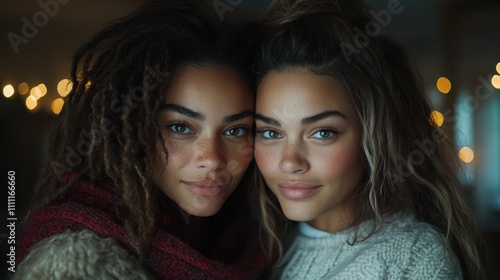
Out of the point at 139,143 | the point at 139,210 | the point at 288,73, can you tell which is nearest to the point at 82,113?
the point at 139,143

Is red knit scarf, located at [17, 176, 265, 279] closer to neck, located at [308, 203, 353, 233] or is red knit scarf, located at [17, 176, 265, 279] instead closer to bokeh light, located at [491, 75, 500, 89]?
neck, located at [308, 203, 353, 233]

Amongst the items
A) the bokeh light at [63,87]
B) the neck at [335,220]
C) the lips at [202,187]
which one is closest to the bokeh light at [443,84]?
the neck at [335,220]

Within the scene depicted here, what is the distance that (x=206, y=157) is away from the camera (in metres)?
1.10

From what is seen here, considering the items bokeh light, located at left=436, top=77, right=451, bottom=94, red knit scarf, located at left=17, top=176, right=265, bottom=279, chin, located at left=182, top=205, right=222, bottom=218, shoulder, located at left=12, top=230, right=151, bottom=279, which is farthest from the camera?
bokeh light, located at left=436, top=77, right=451, bottom=94

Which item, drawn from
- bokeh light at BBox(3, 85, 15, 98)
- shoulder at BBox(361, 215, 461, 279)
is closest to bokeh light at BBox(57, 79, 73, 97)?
bokeh light at BBox(3, 85, 15, 98)

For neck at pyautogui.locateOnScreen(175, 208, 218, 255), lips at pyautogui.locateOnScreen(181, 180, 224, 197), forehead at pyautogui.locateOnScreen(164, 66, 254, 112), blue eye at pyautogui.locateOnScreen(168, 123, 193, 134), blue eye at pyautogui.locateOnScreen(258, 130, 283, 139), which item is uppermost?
forehead at pyautogui.locateOnScreen(164, 66, 254, 112)

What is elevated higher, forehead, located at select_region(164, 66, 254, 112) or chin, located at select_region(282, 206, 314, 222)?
forehead, located at select_region(164, 66, 254, 112)

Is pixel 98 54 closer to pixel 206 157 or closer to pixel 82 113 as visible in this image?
pixel 82 113

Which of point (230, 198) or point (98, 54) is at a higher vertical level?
point (98, 54)

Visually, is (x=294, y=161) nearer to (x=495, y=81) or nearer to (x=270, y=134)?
(x=270, y=134)

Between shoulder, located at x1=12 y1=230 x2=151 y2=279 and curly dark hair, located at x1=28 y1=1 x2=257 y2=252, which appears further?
curly dark hair, located at x1=28 y1=1 x2=257 y2=252

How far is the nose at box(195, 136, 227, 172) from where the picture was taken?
3.61 ft

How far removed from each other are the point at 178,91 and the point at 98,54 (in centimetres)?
23

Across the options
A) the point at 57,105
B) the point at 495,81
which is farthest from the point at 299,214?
the point at 495,81
